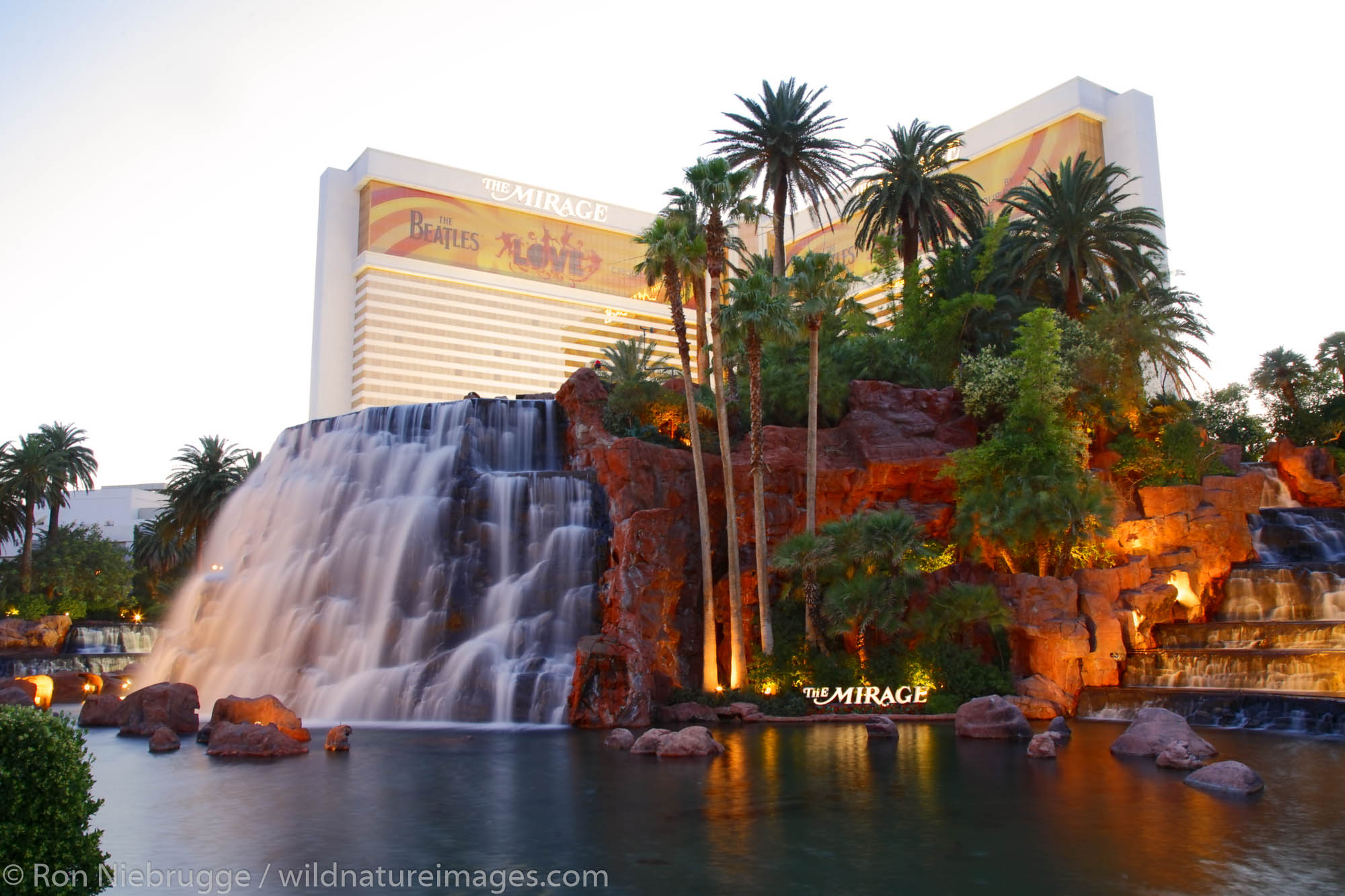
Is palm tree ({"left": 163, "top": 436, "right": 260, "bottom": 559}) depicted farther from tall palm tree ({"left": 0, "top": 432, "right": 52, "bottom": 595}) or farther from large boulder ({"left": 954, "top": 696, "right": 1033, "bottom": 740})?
large boulder ({"left": 954, "top": 696, "right": 1033, "bottom": 740})

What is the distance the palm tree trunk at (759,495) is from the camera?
29.6 m

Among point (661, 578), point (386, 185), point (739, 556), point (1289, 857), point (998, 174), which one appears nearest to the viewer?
point (1289, 857)

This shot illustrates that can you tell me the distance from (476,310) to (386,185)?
20772mm

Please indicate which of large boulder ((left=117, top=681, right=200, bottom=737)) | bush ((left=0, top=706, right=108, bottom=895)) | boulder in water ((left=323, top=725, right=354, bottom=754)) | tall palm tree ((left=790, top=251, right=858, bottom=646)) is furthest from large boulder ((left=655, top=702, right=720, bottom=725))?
bush ((left=0, top=706, right=108, bottom=895))

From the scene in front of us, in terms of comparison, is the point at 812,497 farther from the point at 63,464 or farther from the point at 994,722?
the point at 63,464

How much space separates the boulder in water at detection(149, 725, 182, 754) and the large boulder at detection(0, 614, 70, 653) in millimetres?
35300

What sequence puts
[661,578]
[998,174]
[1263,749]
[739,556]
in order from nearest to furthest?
[1263,749] < [661,578] < [739,556] < [998,174]

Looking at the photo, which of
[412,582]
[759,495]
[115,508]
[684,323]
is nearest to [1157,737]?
[759,495]

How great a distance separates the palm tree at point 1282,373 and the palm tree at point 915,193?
16180 mm

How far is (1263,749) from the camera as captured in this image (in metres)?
19.1

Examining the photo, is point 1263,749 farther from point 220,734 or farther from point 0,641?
point 0,641

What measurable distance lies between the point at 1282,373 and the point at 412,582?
43.0 meters

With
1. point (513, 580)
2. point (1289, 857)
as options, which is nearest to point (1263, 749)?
point (1289, 857)

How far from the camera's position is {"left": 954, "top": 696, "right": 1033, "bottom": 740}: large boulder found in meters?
21.5
